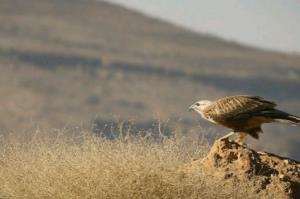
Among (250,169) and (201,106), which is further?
(201,106)

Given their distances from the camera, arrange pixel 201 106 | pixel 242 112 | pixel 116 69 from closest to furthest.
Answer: pixel 242 112 < pixel 201 106 < pixel 116 69

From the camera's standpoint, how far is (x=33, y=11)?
11750 centimetres

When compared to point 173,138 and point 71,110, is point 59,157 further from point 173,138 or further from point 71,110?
point 71,110

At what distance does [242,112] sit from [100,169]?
1.95 meters

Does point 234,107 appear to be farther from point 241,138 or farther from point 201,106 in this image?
point 241,138

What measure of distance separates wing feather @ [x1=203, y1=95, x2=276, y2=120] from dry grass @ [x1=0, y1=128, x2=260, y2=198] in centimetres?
60

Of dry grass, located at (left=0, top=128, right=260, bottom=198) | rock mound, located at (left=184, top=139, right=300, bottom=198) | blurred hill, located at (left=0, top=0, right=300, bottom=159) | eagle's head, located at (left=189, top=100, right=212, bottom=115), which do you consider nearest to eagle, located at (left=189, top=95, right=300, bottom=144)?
eagle's head, located at (left=189, top=100, right=212, bottom=115)

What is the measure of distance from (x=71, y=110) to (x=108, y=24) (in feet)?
170

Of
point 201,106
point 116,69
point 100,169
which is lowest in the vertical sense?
point 116,69

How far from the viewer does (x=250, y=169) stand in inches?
380

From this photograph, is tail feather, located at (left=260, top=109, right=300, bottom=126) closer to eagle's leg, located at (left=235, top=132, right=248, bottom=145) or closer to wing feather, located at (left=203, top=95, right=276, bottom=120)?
wing feather, located at (left=203, top=95, right=276, bottom=120)

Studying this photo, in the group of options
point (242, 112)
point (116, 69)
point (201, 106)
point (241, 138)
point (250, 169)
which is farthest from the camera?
point (116, 69)

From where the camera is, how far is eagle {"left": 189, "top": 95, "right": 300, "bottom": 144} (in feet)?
33.7

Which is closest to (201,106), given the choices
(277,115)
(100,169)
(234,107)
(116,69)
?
(234,107)
